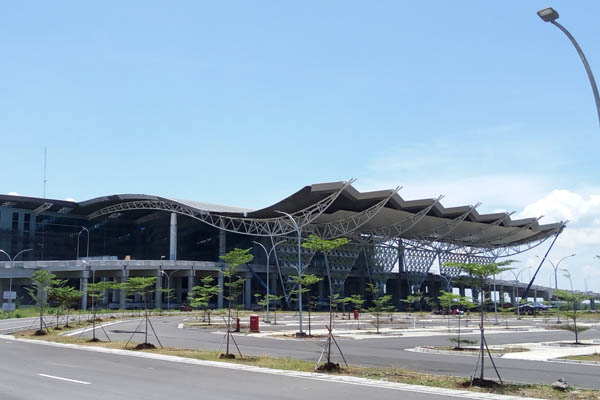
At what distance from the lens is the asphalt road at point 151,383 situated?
13.2 m

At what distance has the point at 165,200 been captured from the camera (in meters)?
91.5

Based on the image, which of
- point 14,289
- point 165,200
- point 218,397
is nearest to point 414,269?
point 165,200

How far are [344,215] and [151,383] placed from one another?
73592 millimetres

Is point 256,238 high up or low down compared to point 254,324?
up

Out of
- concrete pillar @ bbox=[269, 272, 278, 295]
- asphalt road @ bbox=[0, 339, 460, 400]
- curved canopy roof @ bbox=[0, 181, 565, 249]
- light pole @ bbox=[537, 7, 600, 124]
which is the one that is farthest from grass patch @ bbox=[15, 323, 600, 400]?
concrete pillar @ bbox=[269, 272, 278, 295]

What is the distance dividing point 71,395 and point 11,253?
96447 millimetres

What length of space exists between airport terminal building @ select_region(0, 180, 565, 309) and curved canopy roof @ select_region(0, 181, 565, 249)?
18cm

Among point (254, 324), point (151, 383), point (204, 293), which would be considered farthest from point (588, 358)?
point (204, 293)

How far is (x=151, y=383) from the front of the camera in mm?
15094

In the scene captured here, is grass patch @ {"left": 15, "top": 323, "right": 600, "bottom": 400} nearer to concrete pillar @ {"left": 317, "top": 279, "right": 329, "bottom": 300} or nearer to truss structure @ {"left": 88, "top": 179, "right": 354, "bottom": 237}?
truss structure @ {"left": 88, "top": 179, "right": 354, "bottom": 237}

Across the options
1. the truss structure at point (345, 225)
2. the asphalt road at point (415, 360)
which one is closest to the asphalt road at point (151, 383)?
the asphalt road at point (415, 360)

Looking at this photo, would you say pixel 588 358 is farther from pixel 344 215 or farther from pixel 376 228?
pixel 376 228

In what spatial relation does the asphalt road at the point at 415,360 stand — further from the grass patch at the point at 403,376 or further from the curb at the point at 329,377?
the curb at the point at 329,377

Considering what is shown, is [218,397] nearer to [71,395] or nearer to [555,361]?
[71,395]
